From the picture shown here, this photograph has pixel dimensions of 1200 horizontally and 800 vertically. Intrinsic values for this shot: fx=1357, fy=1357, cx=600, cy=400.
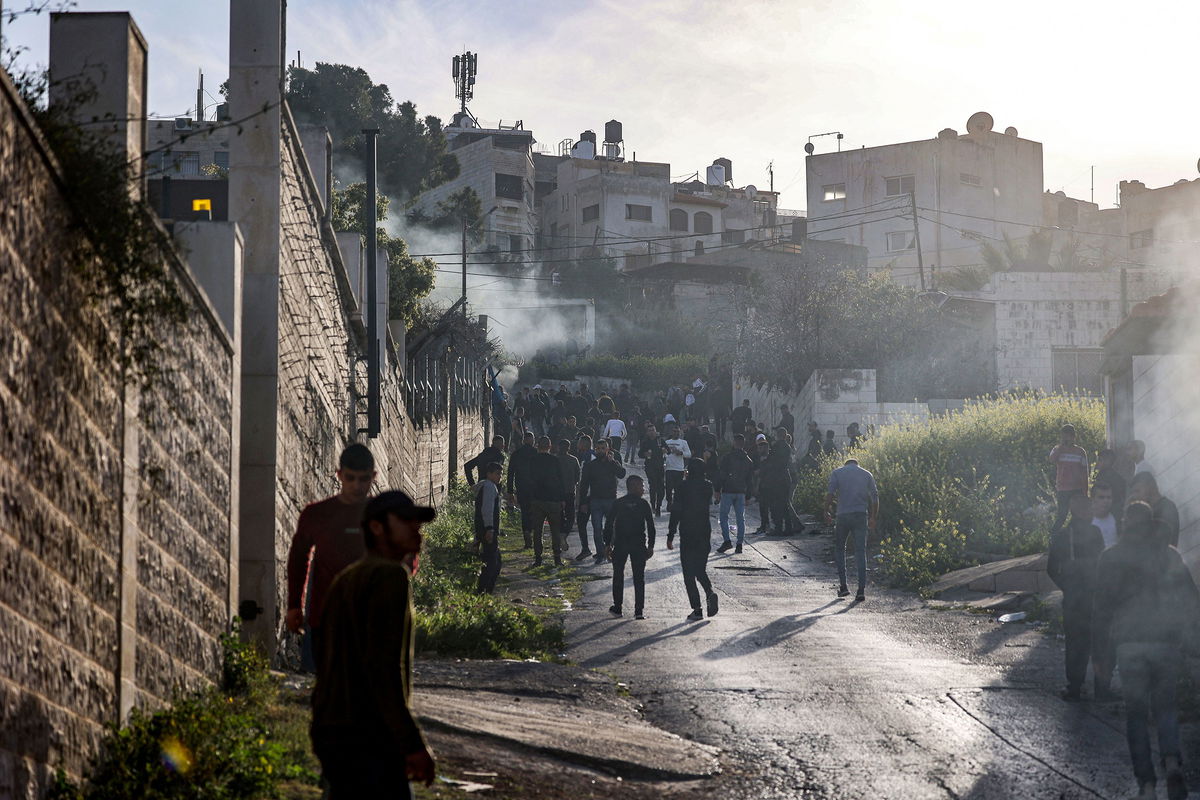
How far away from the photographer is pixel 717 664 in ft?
36.9

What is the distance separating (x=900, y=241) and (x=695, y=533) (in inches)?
2104

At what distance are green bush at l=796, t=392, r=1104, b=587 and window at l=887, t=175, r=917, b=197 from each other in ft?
131

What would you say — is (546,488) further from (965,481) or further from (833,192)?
(833,192)

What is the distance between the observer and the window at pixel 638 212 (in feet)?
250

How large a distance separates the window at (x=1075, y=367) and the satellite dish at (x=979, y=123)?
28.2 meters

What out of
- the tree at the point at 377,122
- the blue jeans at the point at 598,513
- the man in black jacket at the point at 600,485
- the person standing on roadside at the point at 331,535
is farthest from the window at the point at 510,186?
the person standing on roadside at the point at 331,535

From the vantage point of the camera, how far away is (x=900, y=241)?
214 feet

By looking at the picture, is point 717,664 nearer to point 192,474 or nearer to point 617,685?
point 617,685

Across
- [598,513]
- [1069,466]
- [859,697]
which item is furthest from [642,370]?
[859,697]

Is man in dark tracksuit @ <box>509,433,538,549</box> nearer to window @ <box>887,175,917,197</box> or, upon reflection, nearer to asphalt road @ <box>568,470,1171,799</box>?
asphalt road @ <box>568,470,1171,799</box>

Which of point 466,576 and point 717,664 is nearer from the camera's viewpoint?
point 717,664

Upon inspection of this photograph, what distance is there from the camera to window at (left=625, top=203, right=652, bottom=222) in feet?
250

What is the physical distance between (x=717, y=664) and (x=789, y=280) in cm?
2666

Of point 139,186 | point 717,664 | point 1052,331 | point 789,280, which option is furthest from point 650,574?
point 1052,331
